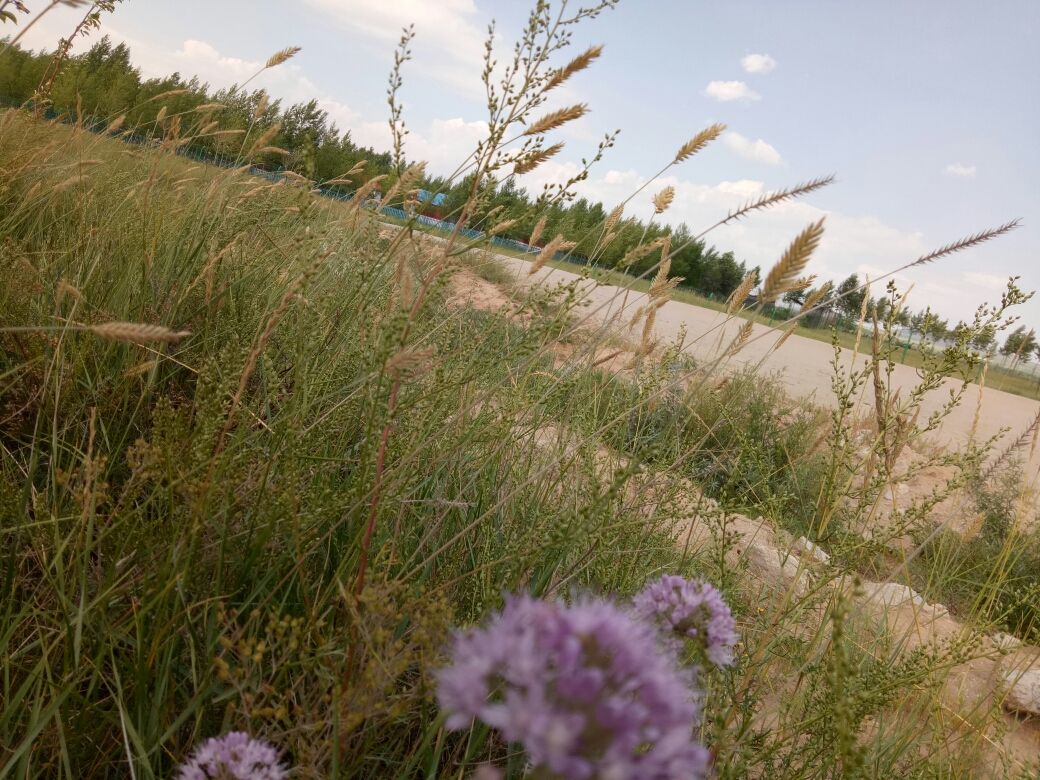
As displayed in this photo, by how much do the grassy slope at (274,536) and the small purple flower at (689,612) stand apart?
5.5 inches

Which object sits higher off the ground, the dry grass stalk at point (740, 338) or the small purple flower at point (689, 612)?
the dry grass stalk at point (740, 338)

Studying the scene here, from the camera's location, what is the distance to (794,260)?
4.34ft

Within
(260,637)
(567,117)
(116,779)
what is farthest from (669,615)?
(567,117)

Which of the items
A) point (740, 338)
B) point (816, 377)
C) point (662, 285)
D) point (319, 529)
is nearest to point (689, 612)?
point (319, 529)

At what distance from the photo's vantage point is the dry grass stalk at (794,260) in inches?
49.9

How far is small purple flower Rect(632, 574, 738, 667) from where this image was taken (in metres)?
1.08

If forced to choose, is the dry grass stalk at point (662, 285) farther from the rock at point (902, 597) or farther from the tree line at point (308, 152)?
the rock at point (902, 597)

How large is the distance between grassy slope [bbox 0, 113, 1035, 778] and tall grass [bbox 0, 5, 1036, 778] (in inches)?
0.5

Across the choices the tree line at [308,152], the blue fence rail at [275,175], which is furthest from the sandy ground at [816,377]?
the blue fence rail at [275,175]

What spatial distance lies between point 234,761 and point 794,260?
128cm

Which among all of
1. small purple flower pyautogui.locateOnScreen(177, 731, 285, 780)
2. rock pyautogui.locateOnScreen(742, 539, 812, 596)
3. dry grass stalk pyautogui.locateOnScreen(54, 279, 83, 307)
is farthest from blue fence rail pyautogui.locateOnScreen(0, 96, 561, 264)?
rock pyautogui.locateOnScreen(742, 539, 812, 596)

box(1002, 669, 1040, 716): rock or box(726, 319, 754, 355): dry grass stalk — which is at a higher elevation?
box(726, 319, 754, 355): dry grass stalk

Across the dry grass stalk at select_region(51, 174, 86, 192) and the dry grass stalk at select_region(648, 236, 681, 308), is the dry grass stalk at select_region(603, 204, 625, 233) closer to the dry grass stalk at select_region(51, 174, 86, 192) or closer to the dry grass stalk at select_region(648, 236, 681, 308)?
the dry grass stalk at select_region(648, 236, 681, 308)

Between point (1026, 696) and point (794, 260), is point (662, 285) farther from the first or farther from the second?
point (1026, 696)
